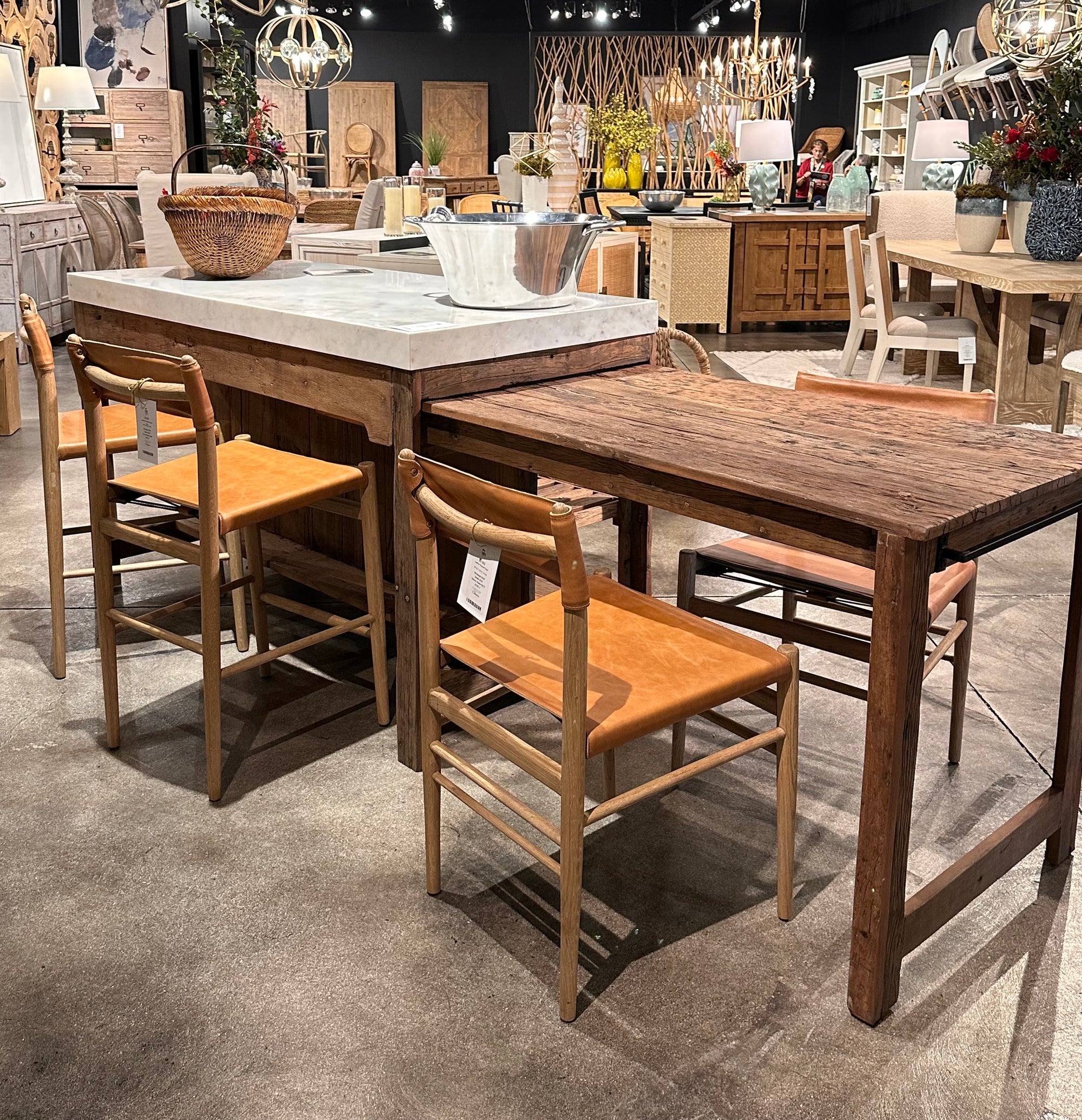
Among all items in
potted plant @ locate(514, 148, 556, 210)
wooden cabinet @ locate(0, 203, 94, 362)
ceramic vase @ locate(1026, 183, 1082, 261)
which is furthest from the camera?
wooden cabinet @ locate(0, 203, 94, 362)

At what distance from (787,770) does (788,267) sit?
7.91m

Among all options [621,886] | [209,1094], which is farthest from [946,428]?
[209,1094]

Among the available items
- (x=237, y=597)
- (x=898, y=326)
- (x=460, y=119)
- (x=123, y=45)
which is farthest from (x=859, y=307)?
(x=460, y=119)

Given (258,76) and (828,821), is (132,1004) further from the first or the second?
(258,76)

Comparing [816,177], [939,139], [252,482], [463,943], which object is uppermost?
[939,139]

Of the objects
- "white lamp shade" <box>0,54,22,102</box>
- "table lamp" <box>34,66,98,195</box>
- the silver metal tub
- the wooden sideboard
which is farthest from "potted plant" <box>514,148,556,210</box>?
"table lamp" <box>34,66,98,195</box>

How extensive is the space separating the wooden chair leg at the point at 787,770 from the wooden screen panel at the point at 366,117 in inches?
690

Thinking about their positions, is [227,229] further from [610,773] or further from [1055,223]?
[1055,223]

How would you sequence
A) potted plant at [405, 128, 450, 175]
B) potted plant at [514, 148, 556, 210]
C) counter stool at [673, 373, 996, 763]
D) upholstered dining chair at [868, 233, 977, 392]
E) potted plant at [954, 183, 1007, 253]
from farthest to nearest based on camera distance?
potted plant at [405, 128, 450, 175]
potted plant at [954, 183, 1007, 253]
upholstered dining chair at [868, 233, 977, 392]
potted plant at [514, 148, 556, 210]
counter stool at [673, 373, 996, 763]

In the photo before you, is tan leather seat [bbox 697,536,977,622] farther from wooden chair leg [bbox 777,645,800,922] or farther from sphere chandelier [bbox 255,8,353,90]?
sphere chandelier [bbox 255,8,353,90]

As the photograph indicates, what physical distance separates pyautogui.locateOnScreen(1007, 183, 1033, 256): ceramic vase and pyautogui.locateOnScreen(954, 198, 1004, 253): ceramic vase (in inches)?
2.9

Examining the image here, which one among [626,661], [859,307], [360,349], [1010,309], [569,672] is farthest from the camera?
[859,307]

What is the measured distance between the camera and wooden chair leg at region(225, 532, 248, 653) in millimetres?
3000

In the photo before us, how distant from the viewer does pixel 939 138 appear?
10.7m
